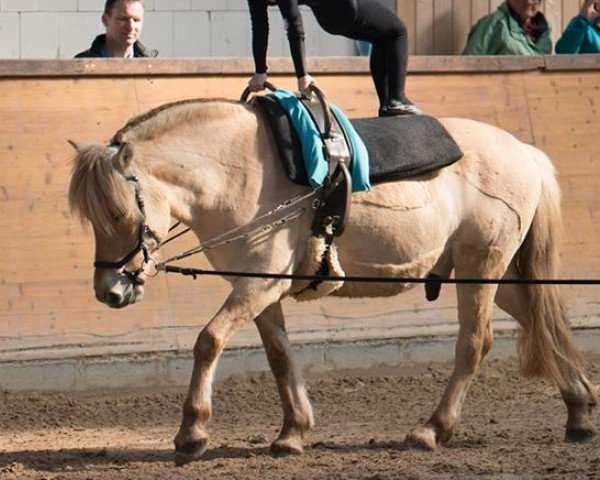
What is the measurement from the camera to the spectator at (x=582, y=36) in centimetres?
A: 1073

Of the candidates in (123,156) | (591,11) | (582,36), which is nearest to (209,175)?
(123,156)

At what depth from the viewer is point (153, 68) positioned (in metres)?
9.00

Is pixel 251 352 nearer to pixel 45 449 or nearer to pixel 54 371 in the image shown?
pixel 54 371

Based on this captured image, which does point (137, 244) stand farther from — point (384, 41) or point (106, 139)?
point (106, 139)

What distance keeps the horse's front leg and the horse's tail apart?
1.51 meters

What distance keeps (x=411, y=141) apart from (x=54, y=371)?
2468mm

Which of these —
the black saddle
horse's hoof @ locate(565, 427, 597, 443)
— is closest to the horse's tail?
horse's hoof @ locate(565, 427, 597, 443)

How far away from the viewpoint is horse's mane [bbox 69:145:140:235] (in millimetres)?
6660

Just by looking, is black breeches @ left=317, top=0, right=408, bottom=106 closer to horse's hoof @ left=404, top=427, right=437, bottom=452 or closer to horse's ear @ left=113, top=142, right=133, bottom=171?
horse's ear @ left=113, top=142, right=133, bottom=171

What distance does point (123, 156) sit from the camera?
6715 mm

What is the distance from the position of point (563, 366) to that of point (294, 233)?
5.10 feet

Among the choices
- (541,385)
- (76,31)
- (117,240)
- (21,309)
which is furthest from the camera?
(76,31)

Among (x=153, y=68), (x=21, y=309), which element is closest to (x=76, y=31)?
(x=153, y=68)

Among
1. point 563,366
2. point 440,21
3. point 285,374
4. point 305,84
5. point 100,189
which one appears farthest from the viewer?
point 440,21
